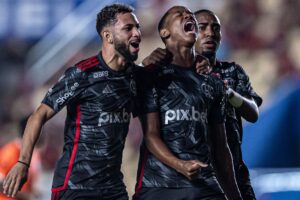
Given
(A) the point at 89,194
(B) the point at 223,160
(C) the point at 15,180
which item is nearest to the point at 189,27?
(B) the point at 223,160

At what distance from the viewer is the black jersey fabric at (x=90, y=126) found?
4.71 metres

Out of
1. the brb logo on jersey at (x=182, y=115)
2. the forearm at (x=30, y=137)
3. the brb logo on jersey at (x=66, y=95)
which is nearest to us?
the forearm at (x=30, y=137)

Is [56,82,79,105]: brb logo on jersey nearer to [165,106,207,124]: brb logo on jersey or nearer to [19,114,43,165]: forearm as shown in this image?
[19,114,43,165]: forearm

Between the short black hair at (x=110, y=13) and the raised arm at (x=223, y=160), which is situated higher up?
the short black hair at (x=110, y=13)

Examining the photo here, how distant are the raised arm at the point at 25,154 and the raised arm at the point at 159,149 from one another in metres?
0.53

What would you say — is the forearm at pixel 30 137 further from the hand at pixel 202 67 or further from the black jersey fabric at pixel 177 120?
the hand at pixel 202 67

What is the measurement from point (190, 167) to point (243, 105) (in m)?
1.13

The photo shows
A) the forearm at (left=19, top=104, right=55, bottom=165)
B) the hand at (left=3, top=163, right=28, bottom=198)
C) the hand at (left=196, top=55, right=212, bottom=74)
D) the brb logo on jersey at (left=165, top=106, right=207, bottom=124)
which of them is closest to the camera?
the hand at (left=3, top=163, right=28, bottom=198)

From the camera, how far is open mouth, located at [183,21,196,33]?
16.0 ft

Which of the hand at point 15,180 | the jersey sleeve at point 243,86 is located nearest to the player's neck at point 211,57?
the jersey sleeve at point 243,86

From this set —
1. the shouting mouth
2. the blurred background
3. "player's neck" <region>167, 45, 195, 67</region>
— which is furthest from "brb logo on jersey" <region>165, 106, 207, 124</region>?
the blurred background

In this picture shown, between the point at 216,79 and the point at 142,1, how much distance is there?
5622 millimetres

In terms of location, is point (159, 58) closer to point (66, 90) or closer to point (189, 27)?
point (189, 27)

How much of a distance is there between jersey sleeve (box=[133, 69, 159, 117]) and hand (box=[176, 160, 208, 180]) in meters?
0.46
